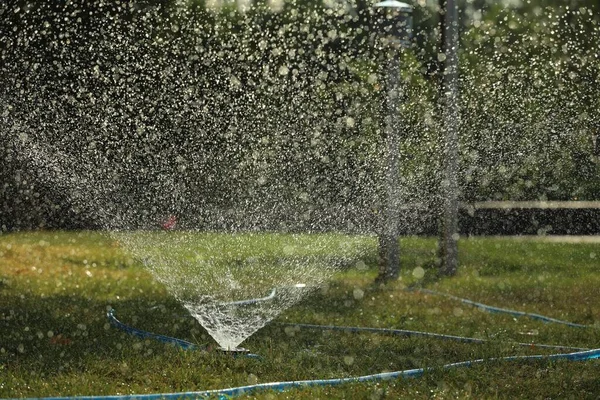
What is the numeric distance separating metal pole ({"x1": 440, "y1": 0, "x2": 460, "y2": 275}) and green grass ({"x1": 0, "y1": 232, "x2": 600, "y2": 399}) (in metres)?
0.35

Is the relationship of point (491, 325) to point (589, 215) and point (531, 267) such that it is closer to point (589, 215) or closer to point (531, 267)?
point (531, 267)

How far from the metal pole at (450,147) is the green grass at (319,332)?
35 cm

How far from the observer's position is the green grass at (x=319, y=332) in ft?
16.4

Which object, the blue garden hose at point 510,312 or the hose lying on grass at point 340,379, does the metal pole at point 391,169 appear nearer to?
the blue garden hose at point 510,312

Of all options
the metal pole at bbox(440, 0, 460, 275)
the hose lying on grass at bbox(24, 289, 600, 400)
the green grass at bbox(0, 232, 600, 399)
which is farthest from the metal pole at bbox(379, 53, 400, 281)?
the hose lying on grass at bbox(24, 289, 600, 400)

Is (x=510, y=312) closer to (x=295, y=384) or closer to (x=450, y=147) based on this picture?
(x=450, y=147)

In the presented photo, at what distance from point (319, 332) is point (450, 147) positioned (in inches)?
174

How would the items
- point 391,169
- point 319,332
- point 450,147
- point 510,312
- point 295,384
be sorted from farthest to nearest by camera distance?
point 450,147 → point 391,169 → point 510,312 → point 319,332 → point 295,384

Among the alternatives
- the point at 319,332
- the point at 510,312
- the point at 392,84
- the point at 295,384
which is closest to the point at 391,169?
the point at 392,84

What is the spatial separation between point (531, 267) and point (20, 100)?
8.86 m

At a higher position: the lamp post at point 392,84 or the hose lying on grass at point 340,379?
the lamp post at point 392,84

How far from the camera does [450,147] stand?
415 inches

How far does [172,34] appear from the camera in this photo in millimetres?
15172

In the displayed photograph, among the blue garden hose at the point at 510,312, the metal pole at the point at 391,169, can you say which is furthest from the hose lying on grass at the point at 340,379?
the metal pole at the point at 391,169
